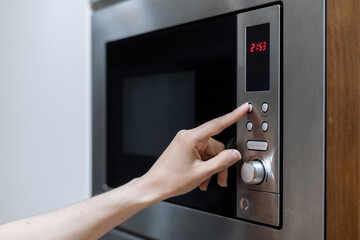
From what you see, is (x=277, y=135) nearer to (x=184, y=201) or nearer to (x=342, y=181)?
(x=342, y=181)

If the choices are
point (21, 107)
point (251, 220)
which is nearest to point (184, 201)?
point (251, 220)

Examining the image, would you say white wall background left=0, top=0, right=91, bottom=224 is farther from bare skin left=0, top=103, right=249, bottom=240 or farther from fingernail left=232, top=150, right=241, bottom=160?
fingernail left=232, top=150, right=241, bottom=160

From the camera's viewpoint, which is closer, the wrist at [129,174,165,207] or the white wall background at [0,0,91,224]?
the wrist at [129,174,165,207]

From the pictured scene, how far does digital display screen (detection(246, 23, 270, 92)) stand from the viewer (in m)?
0.57

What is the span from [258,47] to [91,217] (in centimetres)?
34

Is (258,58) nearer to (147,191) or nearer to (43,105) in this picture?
(147,191)

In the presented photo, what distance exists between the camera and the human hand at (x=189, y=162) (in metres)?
0.57

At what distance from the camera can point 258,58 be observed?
57 cm

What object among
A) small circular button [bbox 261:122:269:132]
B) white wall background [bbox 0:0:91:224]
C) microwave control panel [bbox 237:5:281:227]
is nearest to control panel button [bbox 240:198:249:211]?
microwave control panel [bbox 237:5:281:227]

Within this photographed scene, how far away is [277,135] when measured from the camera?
0.55m

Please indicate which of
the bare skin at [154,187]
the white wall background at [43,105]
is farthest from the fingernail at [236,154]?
the white wall background at [43,105]

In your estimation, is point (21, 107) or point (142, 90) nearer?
point (142, 90)

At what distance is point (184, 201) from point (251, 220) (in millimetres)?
147

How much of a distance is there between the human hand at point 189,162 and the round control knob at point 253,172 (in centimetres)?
2
